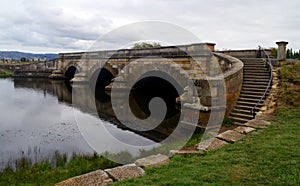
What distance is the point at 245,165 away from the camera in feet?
14.5

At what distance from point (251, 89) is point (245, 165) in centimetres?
694

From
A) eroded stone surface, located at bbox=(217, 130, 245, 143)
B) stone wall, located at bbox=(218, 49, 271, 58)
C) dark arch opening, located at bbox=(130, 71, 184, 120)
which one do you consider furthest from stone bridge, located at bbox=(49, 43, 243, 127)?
stone wall, located at bbox=(218, 49, 271, 58)

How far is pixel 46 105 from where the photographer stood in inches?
664

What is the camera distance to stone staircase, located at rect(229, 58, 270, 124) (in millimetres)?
9359

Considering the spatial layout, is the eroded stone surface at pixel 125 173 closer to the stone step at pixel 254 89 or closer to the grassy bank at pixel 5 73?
the stone step at pixel 254 89

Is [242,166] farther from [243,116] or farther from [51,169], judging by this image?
[243,116]

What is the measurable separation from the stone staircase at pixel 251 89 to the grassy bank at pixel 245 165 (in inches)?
106

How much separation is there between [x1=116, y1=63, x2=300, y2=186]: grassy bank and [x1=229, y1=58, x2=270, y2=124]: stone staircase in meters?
2.69

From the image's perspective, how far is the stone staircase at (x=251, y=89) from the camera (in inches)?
368

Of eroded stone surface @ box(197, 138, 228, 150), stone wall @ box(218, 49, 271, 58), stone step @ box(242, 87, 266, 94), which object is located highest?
stone wall @ box(218, 49, 271, 58)

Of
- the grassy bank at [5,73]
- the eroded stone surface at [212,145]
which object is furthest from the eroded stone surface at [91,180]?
the grassy bank at [5,73]

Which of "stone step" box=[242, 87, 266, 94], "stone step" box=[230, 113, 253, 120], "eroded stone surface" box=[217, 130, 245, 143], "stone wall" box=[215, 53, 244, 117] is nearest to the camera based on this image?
"eroded stone surface" box=[217, 130, 245, 143]

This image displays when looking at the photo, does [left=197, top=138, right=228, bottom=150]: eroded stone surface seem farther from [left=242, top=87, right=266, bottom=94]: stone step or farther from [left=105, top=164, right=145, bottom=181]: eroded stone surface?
[left=242, top=87, right=266, bottom=94]: stone step

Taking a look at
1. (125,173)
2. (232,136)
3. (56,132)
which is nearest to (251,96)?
(232,136)
